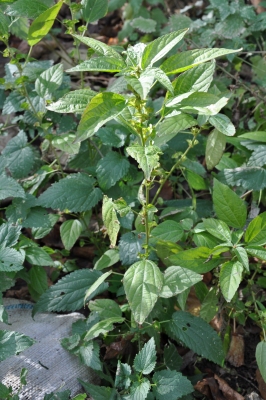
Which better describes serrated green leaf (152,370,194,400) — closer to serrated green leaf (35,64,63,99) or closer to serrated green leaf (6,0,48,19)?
serrated green leaf (35,64,63,99)

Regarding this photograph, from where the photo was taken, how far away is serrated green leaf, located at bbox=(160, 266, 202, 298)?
182 centimetres

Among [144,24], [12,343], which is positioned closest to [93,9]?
[144,24]

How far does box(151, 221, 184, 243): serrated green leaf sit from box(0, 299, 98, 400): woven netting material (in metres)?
0.58

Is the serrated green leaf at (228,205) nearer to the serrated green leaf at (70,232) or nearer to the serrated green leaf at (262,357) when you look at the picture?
the serrated green leaf at (262,357)

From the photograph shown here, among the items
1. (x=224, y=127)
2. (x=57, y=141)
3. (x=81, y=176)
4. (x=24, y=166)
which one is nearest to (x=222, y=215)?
(x=224, y=127)

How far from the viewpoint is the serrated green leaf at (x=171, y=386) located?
71.3 inches

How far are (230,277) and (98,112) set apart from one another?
31.1 inches

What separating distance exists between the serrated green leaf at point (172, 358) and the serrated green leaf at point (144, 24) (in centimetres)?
199

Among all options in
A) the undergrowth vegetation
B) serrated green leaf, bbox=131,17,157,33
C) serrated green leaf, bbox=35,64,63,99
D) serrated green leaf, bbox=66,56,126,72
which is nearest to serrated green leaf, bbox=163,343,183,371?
the undergrowth vegetation

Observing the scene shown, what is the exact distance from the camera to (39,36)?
217 centimetres

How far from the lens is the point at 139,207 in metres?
2.46

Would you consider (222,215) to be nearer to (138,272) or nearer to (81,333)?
(138,272)

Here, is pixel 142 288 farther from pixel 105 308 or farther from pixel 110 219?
pixel 105 308

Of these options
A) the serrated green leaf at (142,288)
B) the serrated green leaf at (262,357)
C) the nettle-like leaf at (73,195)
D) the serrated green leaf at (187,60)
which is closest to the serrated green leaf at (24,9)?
the nettle-like leaf at (73,195)
